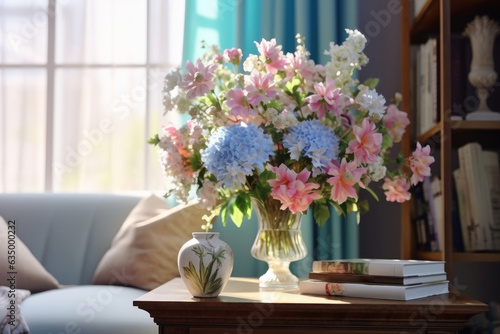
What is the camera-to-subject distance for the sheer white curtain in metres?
2.61

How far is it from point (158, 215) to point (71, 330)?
601 millimetres

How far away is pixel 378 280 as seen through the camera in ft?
4.61

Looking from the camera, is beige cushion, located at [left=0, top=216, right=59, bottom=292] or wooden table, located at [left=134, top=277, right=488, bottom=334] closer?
wooden table, located at [left=134, top=277, right=488, bottom=334]

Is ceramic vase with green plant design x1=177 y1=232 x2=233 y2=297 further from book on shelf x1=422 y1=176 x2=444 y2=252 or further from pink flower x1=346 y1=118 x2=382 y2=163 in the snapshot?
book on shelf x1=422 y1=176 x2=444 y2=252

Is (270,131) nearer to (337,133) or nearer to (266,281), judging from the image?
(337,133)

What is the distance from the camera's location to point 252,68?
5.34 feet

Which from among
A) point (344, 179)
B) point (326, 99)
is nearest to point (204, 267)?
point (344, 179)

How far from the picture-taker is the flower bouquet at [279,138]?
144cm

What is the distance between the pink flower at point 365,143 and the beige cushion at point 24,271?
3.86ft

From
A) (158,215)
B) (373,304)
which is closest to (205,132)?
(373,304)

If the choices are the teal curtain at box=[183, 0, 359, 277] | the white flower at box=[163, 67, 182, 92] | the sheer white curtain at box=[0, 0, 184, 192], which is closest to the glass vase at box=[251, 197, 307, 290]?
the white flower at box=[163, 67, 182, 92]

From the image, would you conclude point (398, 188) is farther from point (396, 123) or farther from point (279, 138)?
point (279, 138)

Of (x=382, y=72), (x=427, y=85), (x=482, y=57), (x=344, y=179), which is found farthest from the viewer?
(x=382, y=72)

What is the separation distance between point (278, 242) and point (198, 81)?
42 centimetres
